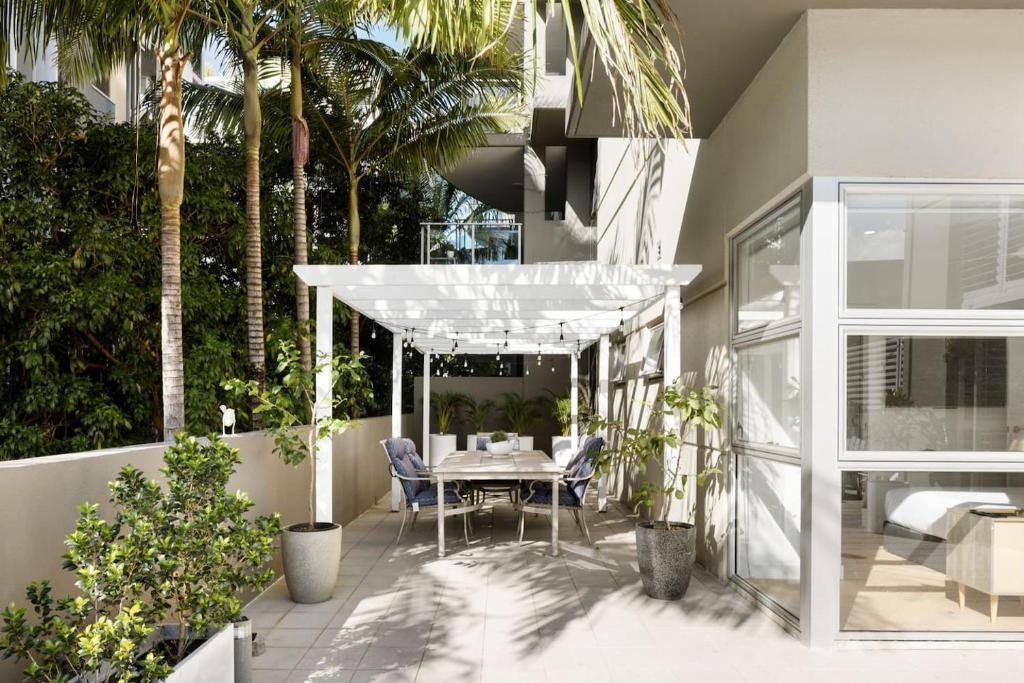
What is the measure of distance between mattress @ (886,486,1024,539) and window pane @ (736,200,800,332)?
4.21 feet

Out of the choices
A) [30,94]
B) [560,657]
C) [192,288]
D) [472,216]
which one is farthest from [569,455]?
[472,216]

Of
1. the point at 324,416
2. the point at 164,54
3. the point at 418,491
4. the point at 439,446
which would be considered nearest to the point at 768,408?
the point at 324,416

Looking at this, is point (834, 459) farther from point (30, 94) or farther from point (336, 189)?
point (336, 189)

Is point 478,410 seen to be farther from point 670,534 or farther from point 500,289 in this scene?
point 670,534

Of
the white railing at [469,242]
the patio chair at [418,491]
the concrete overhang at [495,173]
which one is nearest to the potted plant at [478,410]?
the white railing at [469,242]

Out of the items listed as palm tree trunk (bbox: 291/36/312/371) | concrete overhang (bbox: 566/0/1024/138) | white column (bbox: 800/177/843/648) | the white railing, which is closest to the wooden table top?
palm tree trunk (bbox: 291/36/312/371)

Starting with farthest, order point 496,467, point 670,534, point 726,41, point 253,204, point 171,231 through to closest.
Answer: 1. point 496,467
2. point 253,204
3. point 171,231
4. point 670,534
5. point 726,41

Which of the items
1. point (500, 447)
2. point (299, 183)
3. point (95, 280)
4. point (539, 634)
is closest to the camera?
point (539, 634)

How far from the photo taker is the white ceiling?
6188 millimetres

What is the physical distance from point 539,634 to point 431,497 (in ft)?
10.8

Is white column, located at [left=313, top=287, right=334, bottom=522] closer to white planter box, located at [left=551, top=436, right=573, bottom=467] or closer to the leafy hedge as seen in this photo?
the leafy hedge

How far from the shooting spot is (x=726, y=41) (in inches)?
203

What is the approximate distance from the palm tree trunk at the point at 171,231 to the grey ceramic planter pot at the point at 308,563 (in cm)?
124

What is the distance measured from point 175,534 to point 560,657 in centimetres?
231
